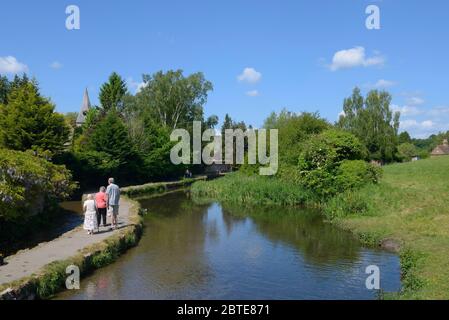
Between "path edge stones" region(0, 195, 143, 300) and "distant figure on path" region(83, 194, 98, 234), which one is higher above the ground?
"distant figure on path" region(83, 194, 98, 234)

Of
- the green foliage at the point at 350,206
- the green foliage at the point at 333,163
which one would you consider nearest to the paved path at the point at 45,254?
the green foliage at the point at 350,206

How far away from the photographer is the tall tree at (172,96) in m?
65.9

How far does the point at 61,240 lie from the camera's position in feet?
54.7

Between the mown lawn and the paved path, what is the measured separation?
30.6 ft

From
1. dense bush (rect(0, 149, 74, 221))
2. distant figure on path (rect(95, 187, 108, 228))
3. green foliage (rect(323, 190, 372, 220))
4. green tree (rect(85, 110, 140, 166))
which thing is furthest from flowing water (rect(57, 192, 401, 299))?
green tree (rect(85, 110, 140, 166))

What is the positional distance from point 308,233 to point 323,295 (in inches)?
403

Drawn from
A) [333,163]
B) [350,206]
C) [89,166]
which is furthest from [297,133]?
[89,166]

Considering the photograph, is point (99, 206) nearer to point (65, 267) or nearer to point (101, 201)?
point (101, 201)

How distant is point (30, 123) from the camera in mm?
33781

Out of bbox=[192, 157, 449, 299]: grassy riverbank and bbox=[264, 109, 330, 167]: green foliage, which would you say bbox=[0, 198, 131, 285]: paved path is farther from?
bbox=[264, 109, 330, 167]: green foliage

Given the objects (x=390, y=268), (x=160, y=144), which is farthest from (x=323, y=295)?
(x=160, y=144)

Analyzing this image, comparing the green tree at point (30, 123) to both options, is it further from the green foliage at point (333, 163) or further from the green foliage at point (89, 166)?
the green foliage at point (333, 163)

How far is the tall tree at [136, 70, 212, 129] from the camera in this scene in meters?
65.9

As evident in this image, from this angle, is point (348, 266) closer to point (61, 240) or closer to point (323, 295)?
point (323, 295)
